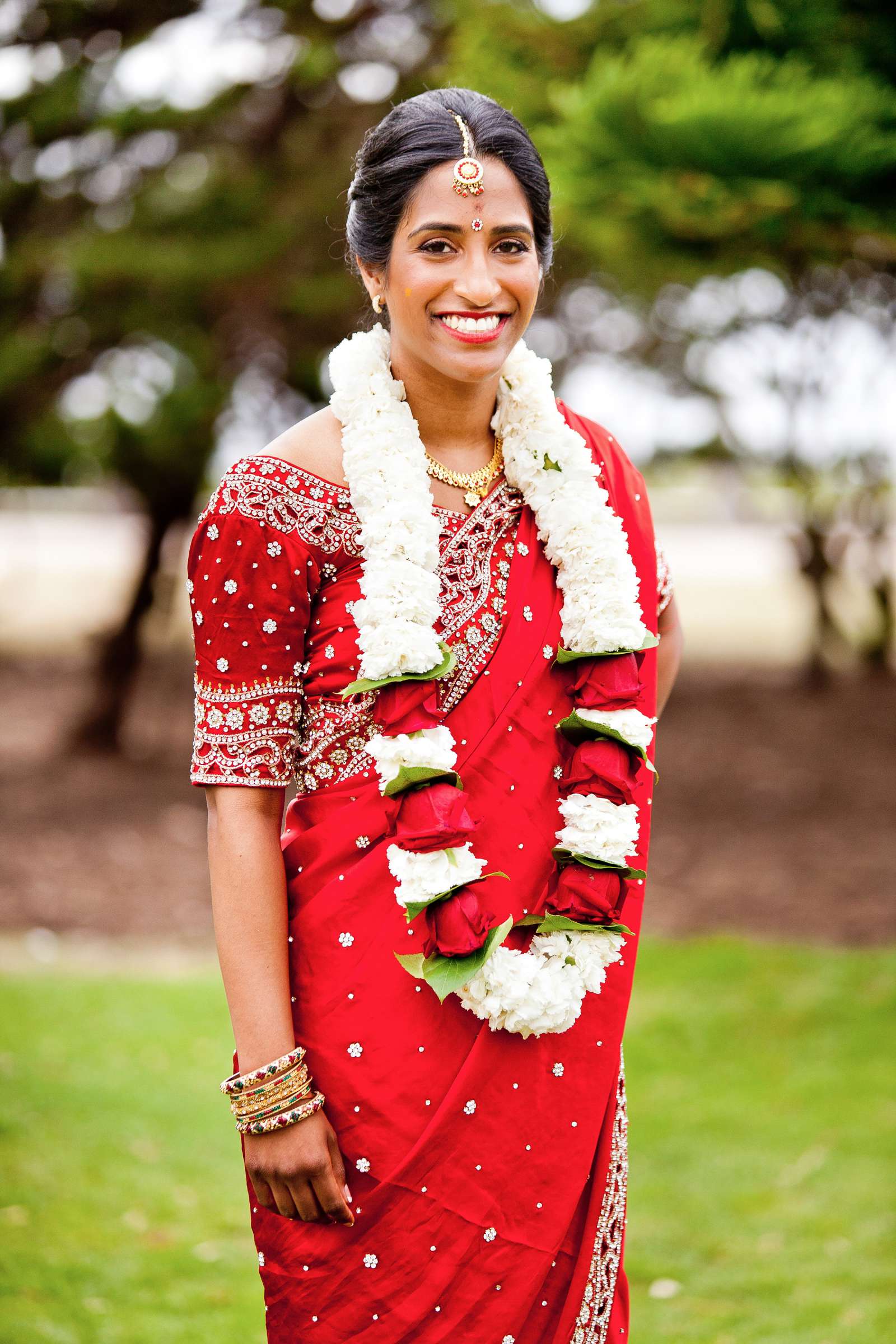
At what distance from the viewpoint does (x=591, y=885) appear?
6.46ft

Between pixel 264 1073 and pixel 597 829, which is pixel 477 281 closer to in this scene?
pixel 597 829

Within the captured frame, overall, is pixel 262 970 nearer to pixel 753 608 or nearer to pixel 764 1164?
pixel 764 1164

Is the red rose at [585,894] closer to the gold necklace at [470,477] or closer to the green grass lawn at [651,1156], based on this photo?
the gold necklace at [470,477]

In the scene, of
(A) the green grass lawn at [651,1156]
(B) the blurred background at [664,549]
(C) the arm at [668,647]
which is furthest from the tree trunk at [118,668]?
(C) the arm at [668,647]

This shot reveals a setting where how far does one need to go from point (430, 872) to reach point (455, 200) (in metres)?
0.90

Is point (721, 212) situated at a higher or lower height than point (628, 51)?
lower

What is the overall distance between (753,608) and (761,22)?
1503 cm

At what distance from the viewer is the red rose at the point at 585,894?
1.96m

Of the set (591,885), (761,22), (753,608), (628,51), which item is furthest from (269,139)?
(753,608)

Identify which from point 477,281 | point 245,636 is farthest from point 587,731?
point 477,281

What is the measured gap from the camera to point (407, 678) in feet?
6.06

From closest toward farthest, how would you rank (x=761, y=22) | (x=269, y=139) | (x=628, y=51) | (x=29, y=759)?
(x=761, y=22) < (x=628, y=51) < (x=269, y=139) < (x=29, y=759)

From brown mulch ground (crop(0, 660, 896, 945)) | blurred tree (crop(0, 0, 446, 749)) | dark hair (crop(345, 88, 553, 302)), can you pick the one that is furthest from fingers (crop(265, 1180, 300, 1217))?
blurred tree (crop(0, 0, 446, 749))

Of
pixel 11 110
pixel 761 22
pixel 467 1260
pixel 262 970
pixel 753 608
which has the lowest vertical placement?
pixel 467 1260
